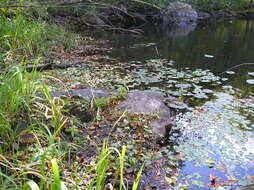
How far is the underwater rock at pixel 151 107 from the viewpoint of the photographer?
383 centimetres

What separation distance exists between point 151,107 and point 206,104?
4.68 feet

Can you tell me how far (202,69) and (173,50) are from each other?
2.84 metres

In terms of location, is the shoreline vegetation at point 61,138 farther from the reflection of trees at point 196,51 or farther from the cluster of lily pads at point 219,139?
the reflection of trees at point 196,51

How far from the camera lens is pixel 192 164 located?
10.6 ft

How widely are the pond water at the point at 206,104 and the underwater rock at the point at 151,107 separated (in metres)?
0.23

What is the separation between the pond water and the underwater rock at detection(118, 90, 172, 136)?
23 cm

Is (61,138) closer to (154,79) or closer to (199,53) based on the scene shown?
(154,79)

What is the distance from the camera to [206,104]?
201 inches

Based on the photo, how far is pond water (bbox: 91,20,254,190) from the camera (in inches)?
124

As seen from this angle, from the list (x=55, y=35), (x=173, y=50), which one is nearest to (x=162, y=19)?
(x=173, y=50)

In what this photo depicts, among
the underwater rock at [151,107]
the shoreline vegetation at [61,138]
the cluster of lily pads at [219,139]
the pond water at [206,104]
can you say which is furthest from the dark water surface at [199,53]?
the shoreline vegetation at [61,138]

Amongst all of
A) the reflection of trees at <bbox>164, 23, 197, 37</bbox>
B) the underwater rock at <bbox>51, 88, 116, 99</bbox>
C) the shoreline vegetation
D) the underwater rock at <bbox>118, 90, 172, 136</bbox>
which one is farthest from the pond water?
the reflection of trees at <bbox>164, 23, 197, 37</bbox>

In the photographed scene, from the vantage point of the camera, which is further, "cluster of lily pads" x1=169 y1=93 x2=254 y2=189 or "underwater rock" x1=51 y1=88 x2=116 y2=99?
"underwater rock" x1=51 y1=88 x2=116 y2=99

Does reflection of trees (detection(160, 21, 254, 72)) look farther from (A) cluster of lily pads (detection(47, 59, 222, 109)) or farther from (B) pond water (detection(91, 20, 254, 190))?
(A) cluster of lily pads (detection(47, 59, 222, 109))
